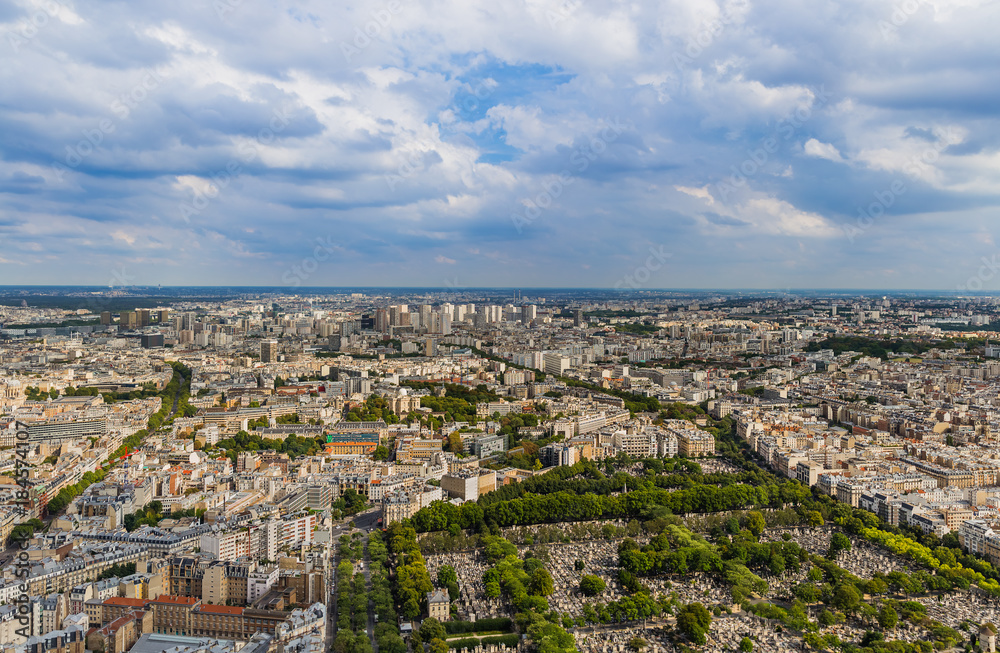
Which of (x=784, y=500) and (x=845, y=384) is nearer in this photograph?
(x=784, y=500)

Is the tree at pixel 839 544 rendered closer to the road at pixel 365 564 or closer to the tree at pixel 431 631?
the tree at pixel 431 631

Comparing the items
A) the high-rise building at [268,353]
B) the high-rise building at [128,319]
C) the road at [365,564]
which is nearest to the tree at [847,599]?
the road at [365,564]

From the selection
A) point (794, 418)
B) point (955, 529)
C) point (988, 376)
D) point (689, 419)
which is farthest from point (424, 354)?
point (955, 529)

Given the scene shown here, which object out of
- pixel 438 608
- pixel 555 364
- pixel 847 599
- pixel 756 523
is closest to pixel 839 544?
pixel 756 523

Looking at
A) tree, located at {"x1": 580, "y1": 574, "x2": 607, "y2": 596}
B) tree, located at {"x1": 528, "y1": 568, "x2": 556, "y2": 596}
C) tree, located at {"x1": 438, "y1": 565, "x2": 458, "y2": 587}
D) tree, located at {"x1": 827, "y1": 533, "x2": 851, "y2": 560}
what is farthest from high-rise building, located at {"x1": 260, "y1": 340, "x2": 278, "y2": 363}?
tree, located at {"x1": 827, "y1": 533, "x2": 851, "y2": 560}

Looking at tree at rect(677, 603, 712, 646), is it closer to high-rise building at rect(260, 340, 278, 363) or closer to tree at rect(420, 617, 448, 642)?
tree at rect(420, 617, 448, 642)

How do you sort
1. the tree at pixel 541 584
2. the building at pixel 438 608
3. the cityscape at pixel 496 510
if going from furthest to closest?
the tree at pixel 541 584
the building at pixel 438 608
the cityscape at pixel 496 510

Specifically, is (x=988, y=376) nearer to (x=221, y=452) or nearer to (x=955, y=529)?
(x=955, y=529)
